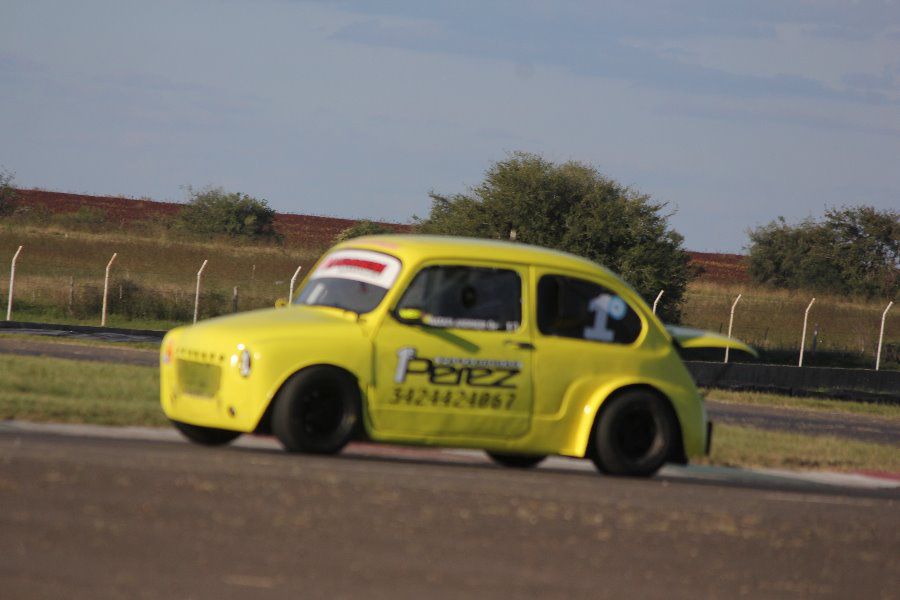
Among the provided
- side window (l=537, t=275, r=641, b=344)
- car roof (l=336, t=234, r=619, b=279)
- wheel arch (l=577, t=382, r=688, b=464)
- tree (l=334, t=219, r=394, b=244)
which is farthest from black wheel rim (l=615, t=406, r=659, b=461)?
tree (l=334, t=219, r=394, b=244)

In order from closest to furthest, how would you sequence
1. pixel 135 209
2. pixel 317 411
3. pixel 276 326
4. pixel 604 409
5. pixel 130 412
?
pixel 317 411, pixel 276 326, pixel 604 409, pixel 130 412, pixel 135 209

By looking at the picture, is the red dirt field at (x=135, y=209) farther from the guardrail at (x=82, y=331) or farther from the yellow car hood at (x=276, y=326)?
the yellow car hood at (x=276, y=326)

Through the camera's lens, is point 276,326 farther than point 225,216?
No

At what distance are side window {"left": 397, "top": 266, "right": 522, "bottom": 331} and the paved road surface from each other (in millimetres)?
1088

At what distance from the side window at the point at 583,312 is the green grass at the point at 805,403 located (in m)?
12.9

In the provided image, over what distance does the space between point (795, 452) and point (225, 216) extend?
158 feet

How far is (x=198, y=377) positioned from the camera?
10383 mm

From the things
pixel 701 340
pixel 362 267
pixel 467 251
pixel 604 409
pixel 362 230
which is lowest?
pixel 604 409

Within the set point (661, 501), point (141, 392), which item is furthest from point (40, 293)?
point (661, 501)

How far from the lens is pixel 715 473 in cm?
1264

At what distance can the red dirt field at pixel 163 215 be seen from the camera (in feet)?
246

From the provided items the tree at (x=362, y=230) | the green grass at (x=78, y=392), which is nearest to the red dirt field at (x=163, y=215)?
the tree at (x=362, y=230)

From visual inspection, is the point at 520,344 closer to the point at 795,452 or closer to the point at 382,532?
the point at 382,532

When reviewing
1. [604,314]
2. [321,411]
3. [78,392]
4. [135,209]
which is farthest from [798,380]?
[135,209]
